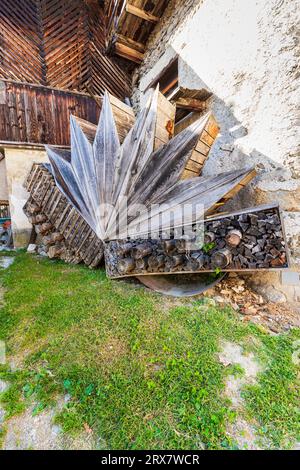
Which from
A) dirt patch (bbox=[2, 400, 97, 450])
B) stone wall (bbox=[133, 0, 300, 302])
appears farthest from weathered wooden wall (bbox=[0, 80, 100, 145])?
dirt patch (bbox=[2, 400, 97, 450])

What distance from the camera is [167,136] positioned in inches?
121

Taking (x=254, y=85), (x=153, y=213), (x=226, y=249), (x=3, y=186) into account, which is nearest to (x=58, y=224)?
(x=153, y=213)

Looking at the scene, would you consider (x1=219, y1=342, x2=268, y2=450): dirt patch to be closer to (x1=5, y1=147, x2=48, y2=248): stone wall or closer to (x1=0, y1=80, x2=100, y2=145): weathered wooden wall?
(x1=5, y1=147, x2=48, y2=248): stone wall

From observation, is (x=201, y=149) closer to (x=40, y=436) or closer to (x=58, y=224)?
(x=58, y=224)

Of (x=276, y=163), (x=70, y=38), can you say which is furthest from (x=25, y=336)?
(x=70, y=38)

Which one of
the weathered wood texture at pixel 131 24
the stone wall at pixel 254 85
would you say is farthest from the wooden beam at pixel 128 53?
the stone wall at pixel 254 85

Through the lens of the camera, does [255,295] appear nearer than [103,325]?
No

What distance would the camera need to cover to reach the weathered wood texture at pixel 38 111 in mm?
5051

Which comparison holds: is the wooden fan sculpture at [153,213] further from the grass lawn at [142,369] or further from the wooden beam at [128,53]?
the wooden beam at [128,53]

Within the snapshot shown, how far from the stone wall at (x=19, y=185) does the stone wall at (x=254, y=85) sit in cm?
409

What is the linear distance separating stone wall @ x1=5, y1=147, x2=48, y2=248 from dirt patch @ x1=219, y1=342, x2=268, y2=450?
537cm

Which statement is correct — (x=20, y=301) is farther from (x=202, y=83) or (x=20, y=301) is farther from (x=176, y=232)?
(x=202, y=83)

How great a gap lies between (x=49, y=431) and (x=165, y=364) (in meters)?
0.86

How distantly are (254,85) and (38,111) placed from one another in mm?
5040
